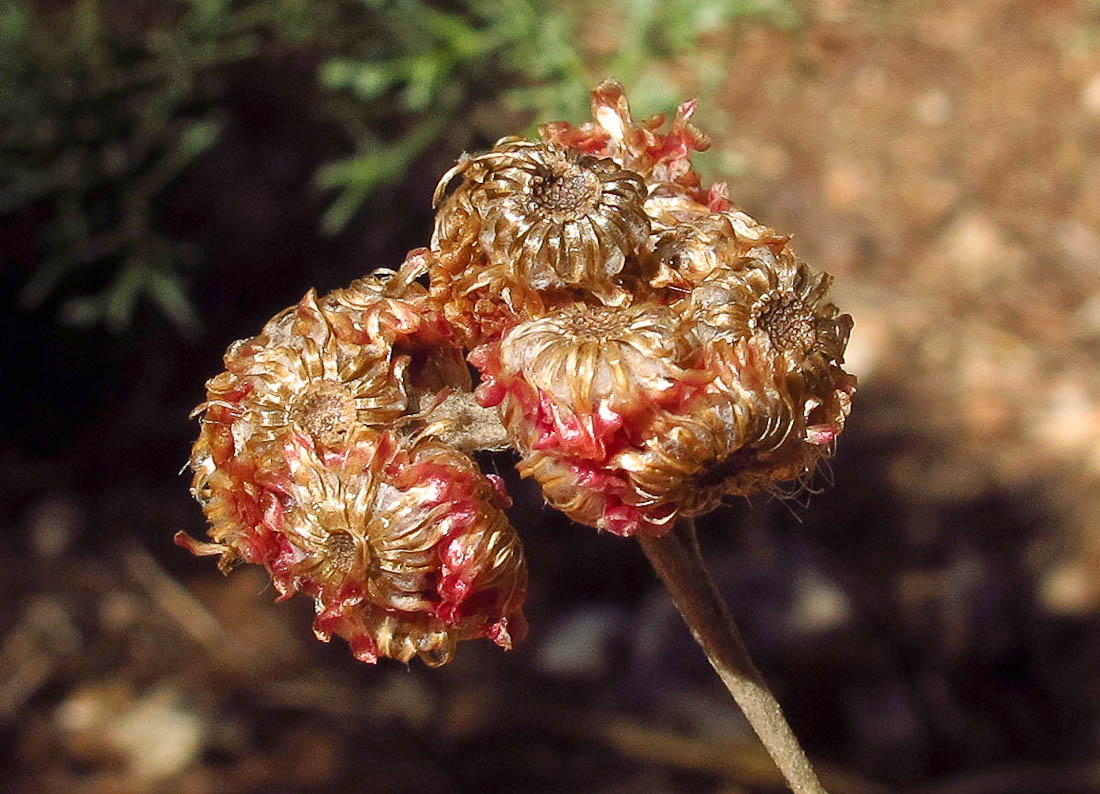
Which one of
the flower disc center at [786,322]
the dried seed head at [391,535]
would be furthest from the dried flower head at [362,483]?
the flower disc center at [786,322]

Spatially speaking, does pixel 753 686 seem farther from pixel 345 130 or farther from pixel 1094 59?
pixel 1094 59

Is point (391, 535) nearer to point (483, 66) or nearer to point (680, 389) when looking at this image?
point (680, 389)

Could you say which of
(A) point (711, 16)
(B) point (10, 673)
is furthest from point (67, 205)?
(A) point (711, 16)

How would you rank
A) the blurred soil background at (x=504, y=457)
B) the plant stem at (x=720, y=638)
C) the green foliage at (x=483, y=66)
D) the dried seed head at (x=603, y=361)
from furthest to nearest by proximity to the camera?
the green foliage at (x=483, y=66)
the blurred soil background at (x=504, y=457)
the plant stem at (x=720, y=638)
the dried seed head at (x=603, y=361)

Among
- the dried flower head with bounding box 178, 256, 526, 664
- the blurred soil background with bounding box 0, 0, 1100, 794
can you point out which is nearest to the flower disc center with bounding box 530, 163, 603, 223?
the dried flower head with bounding box 178, 256, 526, 664

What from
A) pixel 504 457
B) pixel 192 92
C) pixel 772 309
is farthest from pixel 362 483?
pixel 192 92

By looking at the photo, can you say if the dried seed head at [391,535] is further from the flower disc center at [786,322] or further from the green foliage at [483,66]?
the green foliage at [483,66]

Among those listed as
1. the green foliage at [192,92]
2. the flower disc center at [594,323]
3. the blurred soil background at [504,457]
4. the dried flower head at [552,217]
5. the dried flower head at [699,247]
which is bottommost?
the blurred soil background at [504,457]

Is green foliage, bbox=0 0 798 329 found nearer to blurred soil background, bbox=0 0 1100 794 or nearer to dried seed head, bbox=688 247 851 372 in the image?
blurred soil background, bbox=0 0 1100 794
